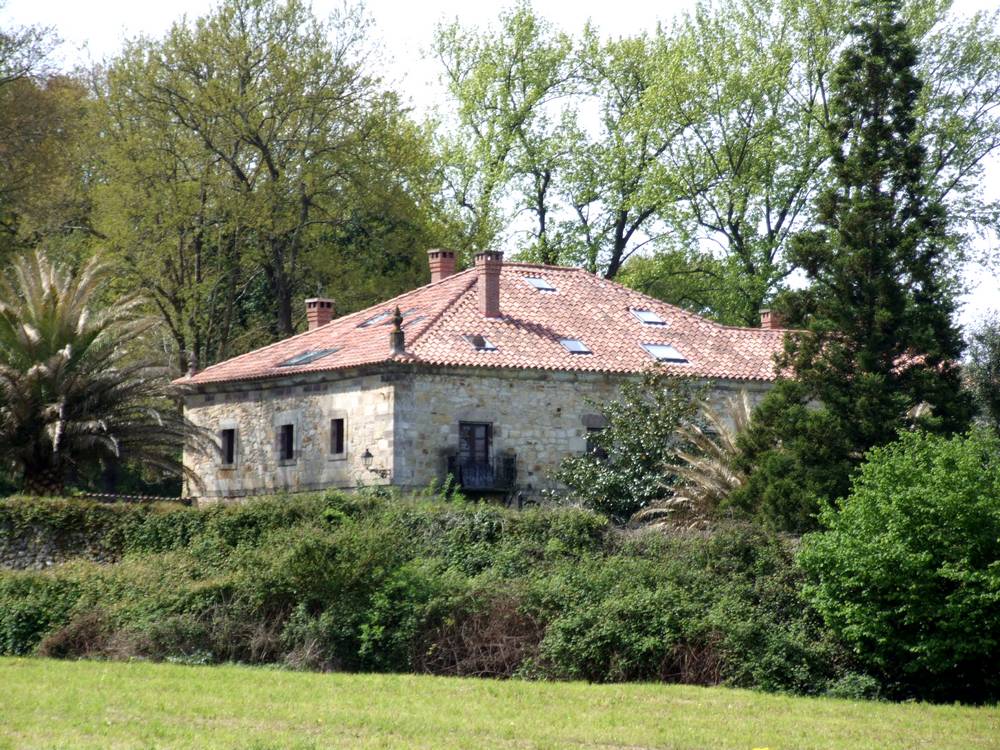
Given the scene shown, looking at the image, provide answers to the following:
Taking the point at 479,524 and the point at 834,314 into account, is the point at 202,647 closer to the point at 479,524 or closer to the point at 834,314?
the point at 479,524

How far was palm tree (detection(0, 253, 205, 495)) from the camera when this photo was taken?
30906 mm

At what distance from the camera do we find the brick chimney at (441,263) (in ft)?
141

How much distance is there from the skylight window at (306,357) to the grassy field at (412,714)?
1705cm

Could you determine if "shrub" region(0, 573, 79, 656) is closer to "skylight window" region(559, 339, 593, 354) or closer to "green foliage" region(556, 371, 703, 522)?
"green foliage" region(556, 371, 703, 522)

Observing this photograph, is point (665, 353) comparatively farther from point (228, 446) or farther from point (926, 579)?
point (926, 579)

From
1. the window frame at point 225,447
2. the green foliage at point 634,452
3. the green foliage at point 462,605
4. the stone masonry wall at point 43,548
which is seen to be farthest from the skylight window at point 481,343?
the stone masonry wall at point 43,548

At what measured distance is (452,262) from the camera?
43156 mm

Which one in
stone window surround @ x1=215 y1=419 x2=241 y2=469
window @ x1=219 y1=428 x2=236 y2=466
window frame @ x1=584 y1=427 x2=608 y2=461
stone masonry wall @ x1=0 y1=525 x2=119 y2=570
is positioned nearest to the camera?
stone masonry wall @ x1=0 y1=525 x2=119 y2=570

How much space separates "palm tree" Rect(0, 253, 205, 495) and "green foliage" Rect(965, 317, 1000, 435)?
18800mm

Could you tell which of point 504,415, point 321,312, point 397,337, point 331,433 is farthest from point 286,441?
point 504,415

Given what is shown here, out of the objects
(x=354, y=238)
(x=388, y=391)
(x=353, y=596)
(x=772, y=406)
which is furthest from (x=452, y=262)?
(x=353, y=596)

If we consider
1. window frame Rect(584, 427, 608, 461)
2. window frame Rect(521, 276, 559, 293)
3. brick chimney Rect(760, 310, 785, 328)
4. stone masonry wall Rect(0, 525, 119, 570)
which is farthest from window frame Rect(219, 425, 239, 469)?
brick chimney Rect(760, 310, 785, 328)

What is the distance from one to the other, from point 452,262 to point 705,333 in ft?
22.4

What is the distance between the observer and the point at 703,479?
30.3m
